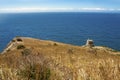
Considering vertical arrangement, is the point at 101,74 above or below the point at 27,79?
above

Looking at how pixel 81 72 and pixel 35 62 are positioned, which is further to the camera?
pixel 35 62

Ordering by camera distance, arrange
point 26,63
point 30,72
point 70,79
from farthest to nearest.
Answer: point 26,63 → point 30,72 → point 70,79

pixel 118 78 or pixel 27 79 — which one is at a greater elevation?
pixel 118 78

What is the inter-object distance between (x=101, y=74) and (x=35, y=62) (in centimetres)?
183

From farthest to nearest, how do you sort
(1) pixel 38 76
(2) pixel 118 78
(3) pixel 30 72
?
1. (3) pixel 30 72
2. (1) pixel 38 76
3. (2) pixel 118 78

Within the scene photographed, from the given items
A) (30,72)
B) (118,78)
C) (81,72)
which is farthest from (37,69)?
(118,78)

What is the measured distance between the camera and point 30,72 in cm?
571

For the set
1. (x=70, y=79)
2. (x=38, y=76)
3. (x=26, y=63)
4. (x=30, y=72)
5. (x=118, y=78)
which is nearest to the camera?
(x=118, y=78)

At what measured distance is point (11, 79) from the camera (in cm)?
497

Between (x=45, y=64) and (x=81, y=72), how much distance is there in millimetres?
1320

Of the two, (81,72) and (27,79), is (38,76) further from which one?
(81,72)

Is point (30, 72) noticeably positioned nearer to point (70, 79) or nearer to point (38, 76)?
point (38, 76)

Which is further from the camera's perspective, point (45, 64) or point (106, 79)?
point (45, 64)

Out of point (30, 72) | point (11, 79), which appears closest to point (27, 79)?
point (30, 72)
